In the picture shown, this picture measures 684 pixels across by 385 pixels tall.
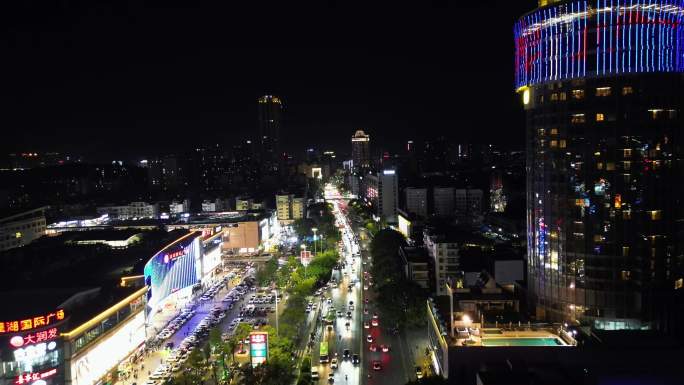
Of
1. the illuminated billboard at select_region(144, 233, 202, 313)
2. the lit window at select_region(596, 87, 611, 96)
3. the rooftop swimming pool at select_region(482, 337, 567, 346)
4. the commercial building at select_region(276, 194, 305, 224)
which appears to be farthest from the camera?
the commercial building at select_region(276, 194, 305, 224)

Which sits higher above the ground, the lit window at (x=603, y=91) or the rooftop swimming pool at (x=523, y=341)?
the lit window at (x=603, y=91)

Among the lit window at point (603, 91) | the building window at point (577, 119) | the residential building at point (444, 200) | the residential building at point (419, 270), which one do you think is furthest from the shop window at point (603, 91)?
the residential building at point (444, 200)

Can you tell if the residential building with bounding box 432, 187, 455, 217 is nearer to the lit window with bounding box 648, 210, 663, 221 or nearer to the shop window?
the lit window with bounding box 648, 210, 663, 221

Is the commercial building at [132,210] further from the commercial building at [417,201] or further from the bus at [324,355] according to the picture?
the bus at [324,355]

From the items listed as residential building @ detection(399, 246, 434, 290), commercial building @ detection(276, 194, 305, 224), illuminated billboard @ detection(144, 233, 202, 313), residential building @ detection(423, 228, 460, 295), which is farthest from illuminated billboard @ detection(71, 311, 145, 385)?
commercial building @ detection(276, 194, 305, 224)

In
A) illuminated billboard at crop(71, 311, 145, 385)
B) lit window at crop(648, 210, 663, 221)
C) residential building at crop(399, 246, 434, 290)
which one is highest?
lit window at crop(648, 210, 663, 221)

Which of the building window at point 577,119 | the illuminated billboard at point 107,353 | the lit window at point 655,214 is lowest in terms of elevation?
the illuminated billboard at point 107,353

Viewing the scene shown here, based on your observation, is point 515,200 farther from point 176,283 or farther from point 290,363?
point 290,363
